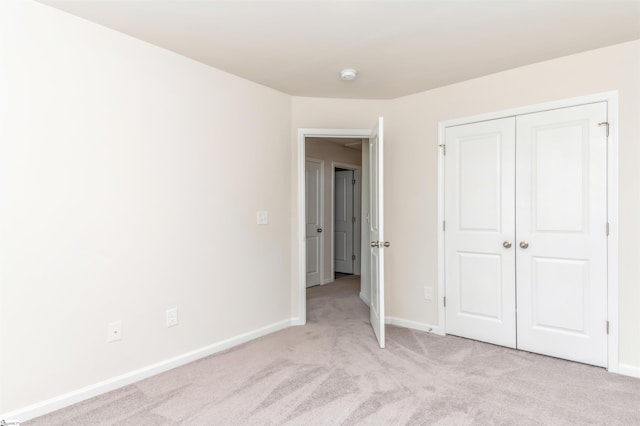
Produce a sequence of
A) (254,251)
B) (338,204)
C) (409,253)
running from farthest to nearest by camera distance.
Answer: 1. (338,204)
2. (409,253)
3. (254,251)

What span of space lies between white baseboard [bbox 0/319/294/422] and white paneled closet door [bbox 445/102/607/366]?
197 cm

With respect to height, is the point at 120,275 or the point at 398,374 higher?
the point at 120,275

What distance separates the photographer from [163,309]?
259 cm

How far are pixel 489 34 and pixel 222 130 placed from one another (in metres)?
2.08

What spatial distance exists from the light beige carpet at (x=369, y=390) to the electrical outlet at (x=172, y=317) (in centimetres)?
33

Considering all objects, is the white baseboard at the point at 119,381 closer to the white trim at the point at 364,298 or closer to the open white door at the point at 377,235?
the open white door at the point at 377,235

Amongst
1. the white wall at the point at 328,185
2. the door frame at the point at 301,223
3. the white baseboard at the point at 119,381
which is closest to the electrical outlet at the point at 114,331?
the white baseboard at the point at 119,381

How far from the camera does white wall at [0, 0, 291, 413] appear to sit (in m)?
1.95

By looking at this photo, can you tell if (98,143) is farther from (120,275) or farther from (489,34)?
(489,34)

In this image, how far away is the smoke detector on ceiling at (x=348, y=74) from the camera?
9.55 ft

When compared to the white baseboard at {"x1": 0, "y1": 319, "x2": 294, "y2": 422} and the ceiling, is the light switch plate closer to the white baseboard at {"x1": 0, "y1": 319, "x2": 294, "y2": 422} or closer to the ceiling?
the white baseboard at {"x1": 0, "y1": 319, "x2": 294, "y2": 422}

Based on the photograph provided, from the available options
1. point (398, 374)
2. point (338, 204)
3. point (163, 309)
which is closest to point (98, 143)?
point (163, 309)

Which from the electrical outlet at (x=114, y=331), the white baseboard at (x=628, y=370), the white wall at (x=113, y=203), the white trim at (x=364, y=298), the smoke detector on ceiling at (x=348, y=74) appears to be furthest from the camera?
the white trim at (x=364, y=298)

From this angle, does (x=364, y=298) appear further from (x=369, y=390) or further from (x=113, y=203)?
(x=113, y=203)
